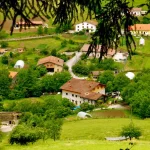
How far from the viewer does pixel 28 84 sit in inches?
1035

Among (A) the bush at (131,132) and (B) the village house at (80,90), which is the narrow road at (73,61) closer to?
(B) the village house at (80,90)

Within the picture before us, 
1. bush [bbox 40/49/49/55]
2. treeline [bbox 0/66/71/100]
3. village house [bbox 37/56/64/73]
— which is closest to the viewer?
treeline [bbox 0/66/71/100]

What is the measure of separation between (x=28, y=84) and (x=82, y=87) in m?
3.22

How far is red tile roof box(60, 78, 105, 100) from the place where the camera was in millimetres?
25516

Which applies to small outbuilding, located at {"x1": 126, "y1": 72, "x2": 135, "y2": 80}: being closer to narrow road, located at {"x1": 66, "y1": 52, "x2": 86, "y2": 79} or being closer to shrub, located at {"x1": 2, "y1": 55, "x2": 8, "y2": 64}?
narrow road, located at {"x1": 66, "y1": 52, "x2": 86, "y2": 79}

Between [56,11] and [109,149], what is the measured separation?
928 cm

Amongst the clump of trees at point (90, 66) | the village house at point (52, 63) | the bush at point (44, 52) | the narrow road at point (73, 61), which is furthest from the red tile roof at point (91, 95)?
the bush at point (44, 52)

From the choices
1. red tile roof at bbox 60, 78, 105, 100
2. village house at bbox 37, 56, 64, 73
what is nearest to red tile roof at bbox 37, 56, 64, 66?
village house at bbox 37, 56, 64, 73

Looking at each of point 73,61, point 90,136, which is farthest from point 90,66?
point 90,136

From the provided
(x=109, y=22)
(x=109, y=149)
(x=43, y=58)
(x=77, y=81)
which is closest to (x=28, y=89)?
(x=77, y=81)

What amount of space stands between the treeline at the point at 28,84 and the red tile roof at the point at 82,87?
848 mm

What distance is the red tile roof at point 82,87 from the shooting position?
25516 mm

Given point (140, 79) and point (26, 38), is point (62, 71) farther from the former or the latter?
point (26, 38)

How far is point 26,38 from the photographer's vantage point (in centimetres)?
3606
